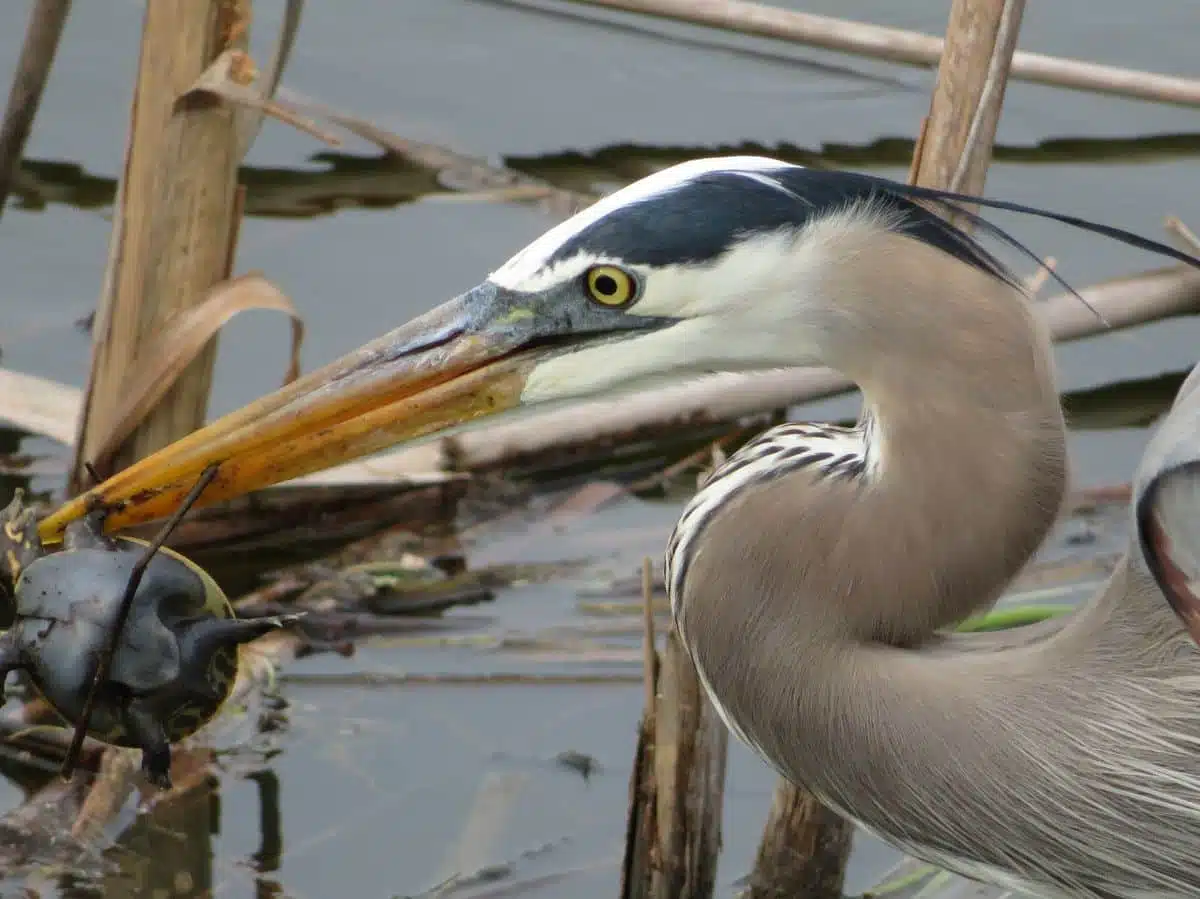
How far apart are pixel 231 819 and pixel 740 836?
0.79m

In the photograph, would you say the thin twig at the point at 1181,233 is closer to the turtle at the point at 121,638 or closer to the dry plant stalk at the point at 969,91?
the dry plant stalk at the point at 969,91

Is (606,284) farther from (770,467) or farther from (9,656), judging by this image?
(9,656)

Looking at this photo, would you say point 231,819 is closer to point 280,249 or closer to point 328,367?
point 328,367

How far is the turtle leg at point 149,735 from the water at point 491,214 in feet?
2.20

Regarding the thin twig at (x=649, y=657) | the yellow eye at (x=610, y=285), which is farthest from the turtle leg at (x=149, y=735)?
the yellow eye at (x=610, y=285)

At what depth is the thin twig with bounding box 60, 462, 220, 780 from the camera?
2.42m

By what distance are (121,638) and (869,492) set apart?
2.93 ft

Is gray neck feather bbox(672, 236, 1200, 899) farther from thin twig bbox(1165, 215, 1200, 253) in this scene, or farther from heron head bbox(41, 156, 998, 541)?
thin twig bbox(1165, 215, 1200, 253)

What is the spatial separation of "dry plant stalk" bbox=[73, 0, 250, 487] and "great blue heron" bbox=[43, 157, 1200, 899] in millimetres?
666

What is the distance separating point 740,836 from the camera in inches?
131

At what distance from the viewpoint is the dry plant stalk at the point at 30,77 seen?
3.59 m

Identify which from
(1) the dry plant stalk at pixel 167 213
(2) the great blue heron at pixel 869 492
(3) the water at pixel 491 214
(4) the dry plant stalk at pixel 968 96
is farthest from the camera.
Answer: (3) the water at pixel 491 214

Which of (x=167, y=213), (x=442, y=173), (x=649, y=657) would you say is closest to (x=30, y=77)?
(x=167, y=213)

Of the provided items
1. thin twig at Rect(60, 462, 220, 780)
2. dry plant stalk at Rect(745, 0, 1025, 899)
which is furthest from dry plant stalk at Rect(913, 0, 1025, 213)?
thin twig at Rect(60, 462, 220, 780)
